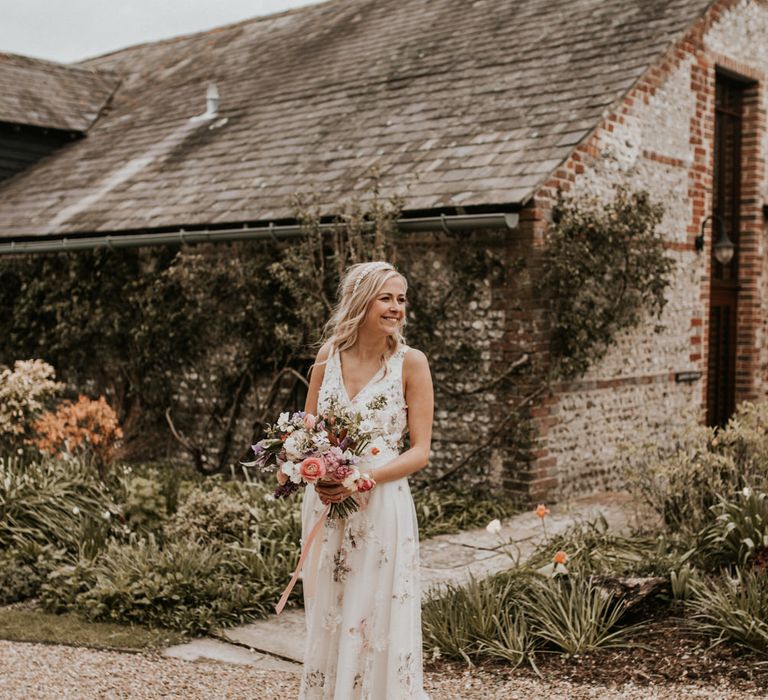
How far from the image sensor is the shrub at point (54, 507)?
277 inches

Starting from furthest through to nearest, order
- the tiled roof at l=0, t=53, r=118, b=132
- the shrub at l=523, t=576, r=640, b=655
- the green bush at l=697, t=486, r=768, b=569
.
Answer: the tiled roof at l=0, t=53, r=118, b=132, the green bush at l=697, t=486, r=768, b=569, the shrub at l=523, t=576, r=640, b=655

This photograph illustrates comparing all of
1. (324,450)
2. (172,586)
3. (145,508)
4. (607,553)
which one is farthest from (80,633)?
(607,553)

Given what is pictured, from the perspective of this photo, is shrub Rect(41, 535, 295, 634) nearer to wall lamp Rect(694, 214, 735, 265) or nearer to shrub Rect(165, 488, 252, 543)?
shrub Rect(165, 488, 252, 543)

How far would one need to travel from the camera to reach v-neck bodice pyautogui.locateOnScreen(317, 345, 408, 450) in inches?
154

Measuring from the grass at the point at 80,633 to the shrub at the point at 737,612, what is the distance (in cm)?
296

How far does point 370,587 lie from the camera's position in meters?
3.87

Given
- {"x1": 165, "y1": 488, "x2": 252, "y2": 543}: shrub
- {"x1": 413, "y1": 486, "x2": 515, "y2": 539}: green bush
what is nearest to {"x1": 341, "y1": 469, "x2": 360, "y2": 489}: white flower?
{"x1": 165, "y1": 488, "x2": 252, "y2": 543}: shrub

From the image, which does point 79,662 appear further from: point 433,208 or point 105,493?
point 433,208

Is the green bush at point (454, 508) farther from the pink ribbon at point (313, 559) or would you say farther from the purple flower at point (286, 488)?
the purple flower at point (286, 488)

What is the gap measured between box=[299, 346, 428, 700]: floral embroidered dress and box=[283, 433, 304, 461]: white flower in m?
0.30

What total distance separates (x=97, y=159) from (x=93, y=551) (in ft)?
29.5

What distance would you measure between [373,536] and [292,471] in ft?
1.54

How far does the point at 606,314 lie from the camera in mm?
9125

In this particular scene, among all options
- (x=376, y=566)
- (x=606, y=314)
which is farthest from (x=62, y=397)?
(x=376, y=566)
